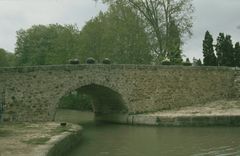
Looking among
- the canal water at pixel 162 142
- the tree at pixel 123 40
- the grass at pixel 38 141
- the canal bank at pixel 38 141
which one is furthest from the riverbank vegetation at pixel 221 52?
the grass at pixel 38 141

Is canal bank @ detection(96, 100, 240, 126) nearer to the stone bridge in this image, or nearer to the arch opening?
the arch opening

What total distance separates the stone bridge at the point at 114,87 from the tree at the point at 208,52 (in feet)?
22.2

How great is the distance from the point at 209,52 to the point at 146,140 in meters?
19.5

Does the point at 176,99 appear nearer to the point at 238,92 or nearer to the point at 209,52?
the point at 238,92

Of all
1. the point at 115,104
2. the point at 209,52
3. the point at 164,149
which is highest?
the point at 209,52

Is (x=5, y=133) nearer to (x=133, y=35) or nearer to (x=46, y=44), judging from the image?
(x=133, y=35)

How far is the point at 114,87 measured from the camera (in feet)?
73.5

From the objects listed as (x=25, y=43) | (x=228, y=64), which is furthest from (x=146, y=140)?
(x=25, y=43)

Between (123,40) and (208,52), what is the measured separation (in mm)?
6426

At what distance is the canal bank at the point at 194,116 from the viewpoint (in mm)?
20141

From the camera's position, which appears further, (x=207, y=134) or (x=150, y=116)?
(x=150, y=116)

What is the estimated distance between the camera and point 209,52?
33844mm

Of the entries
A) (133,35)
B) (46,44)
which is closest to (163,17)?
(133,35)

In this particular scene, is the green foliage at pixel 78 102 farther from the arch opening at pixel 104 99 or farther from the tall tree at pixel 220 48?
Answer: the tall tree at pixel 220 48
